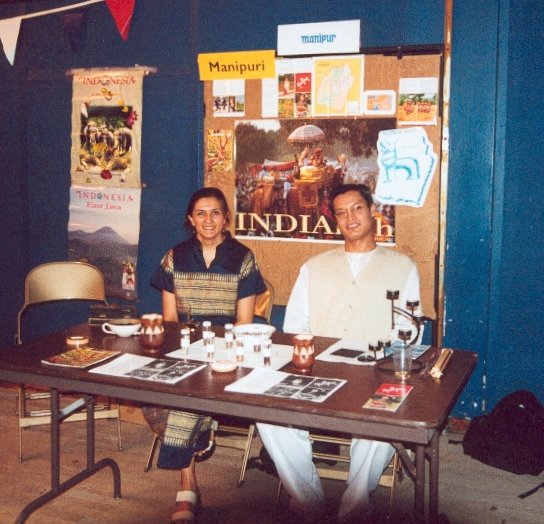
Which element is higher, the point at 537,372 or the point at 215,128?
the point at 215,128

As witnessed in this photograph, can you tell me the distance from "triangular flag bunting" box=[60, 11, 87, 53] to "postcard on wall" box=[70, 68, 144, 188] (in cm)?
18

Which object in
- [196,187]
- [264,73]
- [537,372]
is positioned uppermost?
[264,73]

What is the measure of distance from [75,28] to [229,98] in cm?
129

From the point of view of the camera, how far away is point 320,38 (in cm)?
404

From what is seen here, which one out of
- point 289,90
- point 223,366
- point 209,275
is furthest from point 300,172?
point 223,366

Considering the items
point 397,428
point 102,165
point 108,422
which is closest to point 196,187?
point 102,165

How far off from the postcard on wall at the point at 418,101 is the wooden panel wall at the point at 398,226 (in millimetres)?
34

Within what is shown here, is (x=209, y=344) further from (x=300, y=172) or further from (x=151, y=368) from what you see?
(x=300, y=172)

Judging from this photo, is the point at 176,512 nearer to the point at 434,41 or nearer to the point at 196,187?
the point at 196,187

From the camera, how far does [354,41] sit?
398 cm

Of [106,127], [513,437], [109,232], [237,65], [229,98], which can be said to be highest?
[237,65]

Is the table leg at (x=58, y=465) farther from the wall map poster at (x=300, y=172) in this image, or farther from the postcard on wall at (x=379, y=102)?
the postcard on wall at (x=379, y=102)

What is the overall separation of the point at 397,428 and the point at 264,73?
2.73m

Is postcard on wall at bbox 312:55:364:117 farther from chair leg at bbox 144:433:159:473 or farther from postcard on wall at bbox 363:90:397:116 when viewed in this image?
chair leg at bbox 144:433:159:473
